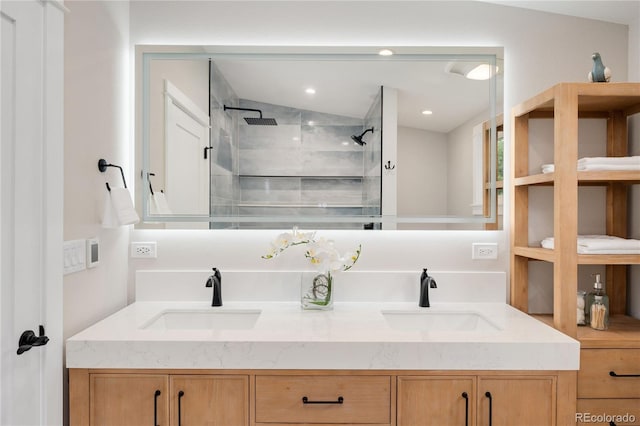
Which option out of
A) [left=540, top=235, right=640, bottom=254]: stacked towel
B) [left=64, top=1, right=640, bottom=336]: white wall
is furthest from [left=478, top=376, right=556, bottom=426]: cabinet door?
[left=64, top=1, right=640, bottom=336]: white wall

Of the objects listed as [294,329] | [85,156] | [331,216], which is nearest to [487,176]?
[331,216]

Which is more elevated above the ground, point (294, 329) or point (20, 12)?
point (20, 12)

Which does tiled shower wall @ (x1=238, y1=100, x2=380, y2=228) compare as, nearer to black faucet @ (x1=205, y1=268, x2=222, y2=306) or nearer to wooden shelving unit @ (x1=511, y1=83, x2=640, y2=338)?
black faucet @ (x1=205, y1=268, x2=222, y2=306)

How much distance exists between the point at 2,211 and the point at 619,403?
7.33ft

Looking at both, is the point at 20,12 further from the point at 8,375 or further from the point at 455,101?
the point at 455,101

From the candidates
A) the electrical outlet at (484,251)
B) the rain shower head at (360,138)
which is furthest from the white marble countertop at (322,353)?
the rain shower head at (360,138)

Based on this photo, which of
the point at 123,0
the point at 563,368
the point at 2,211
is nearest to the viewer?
the point at 2,211

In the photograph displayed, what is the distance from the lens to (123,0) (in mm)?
1984

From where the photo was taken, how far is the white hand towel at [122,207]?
1.72m

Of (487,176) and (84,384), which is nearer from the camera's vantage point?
(84,384)

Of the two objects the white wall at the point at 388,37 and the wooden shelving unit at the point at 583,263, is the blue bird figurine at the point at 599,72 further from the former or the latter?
the white wall at the point at 388,37

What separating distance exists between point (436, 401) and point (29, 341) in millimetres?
1328

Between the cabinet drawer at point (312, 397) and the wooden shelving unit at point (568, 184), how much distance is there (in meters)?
0.85

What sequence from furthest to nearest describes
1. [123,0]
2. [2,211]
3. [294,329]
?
[123,0] < [294,329] < [2,211]
